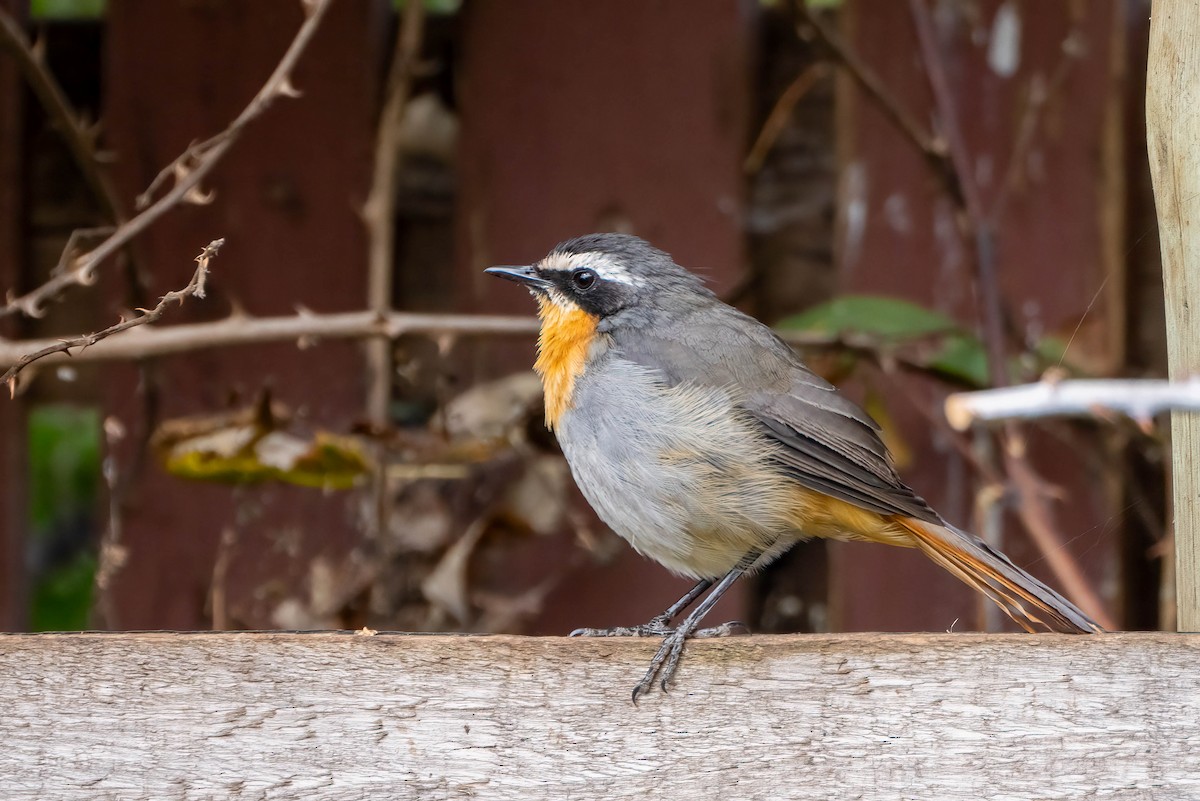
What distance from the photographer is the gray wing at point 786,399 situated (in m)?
2.52

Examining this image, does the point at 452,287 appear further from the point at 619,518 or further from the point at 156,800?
the point at 156,800

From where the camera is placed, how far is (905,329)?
317 cm

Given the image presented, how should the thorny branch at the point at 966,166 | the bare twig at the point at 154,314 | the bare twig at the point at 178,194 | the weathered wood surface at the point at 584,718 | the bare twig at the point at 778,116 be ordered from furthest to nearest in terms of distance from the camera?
the bare twig at the point at 778,116
the thorny branch at the point at 966,166
the bare twig at the point at 178,194
the bare twig at the point at 154,314
the weathered wood surface at the point at 584,718

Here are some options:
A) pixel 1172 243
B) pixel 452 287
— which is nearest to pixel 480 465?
pixel 452 287

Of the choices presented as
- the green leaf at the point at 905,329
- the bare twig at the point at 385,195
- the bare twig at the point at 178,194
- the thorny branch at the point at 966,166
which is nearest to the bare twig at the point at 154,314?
the bare twig at the point at 178,194

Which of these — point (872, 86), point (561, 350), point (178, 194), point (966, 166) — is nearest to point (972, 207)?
point (966, 166)

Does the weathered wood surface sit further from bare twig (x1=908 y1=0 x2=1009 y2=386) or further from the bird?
bare twig (x1=908 y1=0 x2=1009 y2=386)

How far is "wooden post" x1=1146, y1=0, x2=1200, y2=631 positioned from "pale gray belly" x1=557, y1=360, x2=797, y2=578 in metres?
0.76

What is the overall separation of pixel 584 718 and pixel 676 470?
2.10ft

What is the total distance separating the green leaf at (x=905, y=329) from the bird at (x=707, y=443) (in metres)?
0.44

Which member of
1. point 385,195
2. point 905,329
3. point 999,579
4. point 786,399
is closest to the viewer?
point 999,579

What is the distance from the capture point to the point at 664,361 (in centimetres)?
267

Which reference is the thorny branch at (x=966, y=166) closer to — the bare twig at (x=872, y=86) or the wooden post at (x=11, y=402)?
the bare twig at (x=872, y=86)

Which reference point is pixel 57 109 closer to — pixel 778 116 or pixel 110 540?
pixel 110 540
